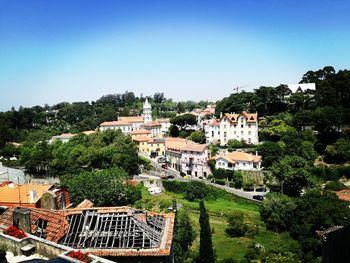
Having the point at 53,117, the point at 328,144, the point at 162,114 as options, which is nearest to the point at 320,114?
the point at 328,144

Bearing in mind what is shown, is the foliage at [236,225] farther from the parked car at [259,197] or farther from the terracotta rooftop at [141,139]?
the terracotta rooftop at [141,139]

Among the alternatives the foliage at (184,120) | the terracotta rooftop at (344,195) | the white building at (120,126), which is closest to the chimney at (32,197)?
the terracotta rooftop at (344,195)

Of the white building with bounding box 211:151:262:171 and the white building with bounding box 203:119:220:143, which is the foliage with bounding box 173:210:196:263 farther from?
the white building with bounding box 203:119:220:143

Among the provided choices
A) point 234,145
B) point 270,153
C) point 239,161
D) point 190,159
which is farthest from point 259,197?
point 190,159

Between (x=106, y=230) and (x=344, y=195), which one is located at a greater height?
(x=106, y=230)

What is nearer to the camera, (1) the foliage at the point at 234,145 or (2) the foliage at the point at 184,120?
(1) the foliage at the point at 234,145

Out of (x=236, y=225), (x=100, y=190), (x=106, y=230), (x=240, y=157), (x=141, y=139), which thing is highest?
(x=106, y=230)

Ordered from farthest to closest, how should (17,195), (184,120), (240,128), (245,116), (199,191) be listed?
(184,120), (240,128), (245,116), (199,191), (17,195)

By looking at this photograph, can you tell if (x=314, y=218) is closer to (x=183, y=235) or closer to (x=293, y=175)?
(x=293, y=175)
